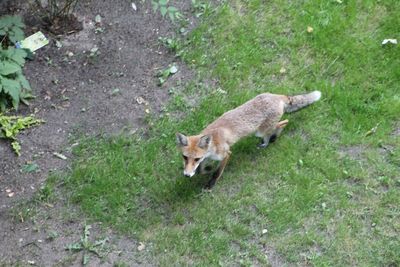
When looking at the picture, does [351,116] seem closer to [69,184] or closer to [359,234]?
[359,234]

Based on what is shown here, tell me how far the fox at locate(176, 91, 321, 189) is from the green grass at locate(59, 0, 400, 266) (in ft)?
0.63

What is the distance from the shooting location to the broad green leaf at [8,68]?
22.2 feet

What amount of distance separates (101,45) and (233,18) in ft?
5.81

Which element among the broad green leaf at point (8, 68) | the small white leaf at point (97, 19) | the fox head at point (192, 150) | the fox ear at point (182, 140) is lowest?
the fox head at point (192, 150)

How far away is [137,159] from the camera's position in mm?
6656

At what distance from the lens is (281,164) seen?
655 cm

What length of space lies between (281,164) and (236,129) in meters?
0.67

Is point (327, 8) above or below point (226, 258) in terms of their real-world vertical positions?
above

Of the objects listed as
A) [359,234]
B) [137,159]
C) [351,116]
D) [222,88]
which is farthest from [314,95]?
[137,159]

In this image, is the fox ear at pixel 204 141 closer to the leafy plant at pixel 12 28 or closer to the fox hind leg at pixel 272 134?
the fox hind leg at pixel 272 134

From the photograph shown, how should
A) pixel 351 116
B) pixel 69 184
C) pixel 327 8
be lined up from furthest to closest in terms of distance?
pixel 327 8 < pixel 351 116 < pixel 69 184

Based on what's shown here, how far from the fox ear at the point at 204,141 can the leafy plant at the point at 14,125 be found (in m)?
2.12

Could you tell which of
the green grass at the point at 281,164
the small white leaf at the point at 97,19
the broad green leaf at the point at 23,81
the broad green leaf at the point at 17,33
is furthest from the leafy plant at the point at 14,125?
the small white leaf at the point at 97,19

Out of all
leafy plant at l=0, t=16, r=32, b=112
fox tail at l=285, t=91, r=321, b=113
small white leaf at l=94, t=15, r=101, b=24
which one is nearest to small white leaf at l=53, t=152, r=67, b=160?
leafy plant at l=0, t=16, r=32, b=112
